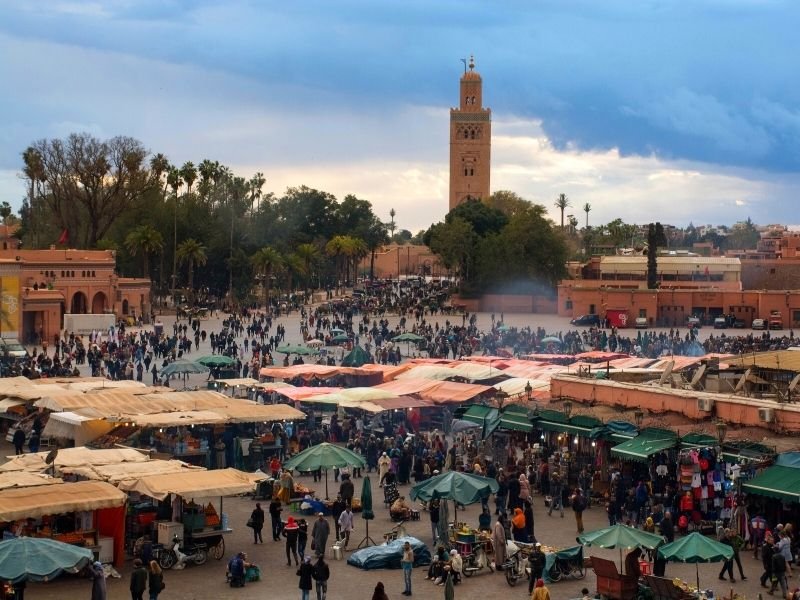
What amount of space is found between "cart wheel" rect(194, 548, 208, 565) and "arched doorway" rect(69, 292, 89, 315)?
184ft

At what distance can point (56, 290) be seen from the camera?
64625 mm

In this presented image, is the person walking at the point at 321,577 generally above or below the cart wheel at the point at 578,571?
above

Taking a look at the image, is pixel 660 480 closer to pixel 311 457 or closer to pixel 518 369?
pixel 311 457

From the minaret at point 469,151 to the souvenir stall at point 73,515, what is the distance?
438ft

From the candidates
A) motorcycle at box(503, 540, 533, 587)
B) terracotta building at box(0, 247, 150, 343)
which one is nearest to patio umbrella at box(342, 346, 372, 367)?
terracotta building at box(0, 247, 150, 343)

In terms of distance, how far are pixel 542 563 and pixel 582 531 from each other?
3.68m

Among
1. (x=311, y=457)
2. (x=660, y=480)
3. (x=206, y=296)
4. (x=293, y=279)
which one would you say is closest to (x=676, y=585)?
(x=660, y=480)

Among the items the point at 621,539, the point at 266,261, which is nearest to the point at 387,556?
the point at 621,539

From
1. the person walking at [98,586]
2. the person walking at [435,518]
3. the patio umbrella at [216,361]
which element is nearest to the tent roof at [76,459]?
the person walking at [98,586]

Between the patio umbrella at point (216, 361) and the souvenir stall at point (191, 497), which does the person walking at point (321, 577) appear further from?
the patio umbrella at point (216, 361)

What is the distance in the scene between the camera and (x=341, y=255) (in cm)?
11325

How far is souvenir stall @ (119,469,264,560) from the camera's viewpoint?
18250 mm

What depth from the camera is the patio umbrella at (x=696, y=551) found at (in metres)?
15.9

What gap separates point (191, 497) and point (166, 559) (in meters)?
1.01
